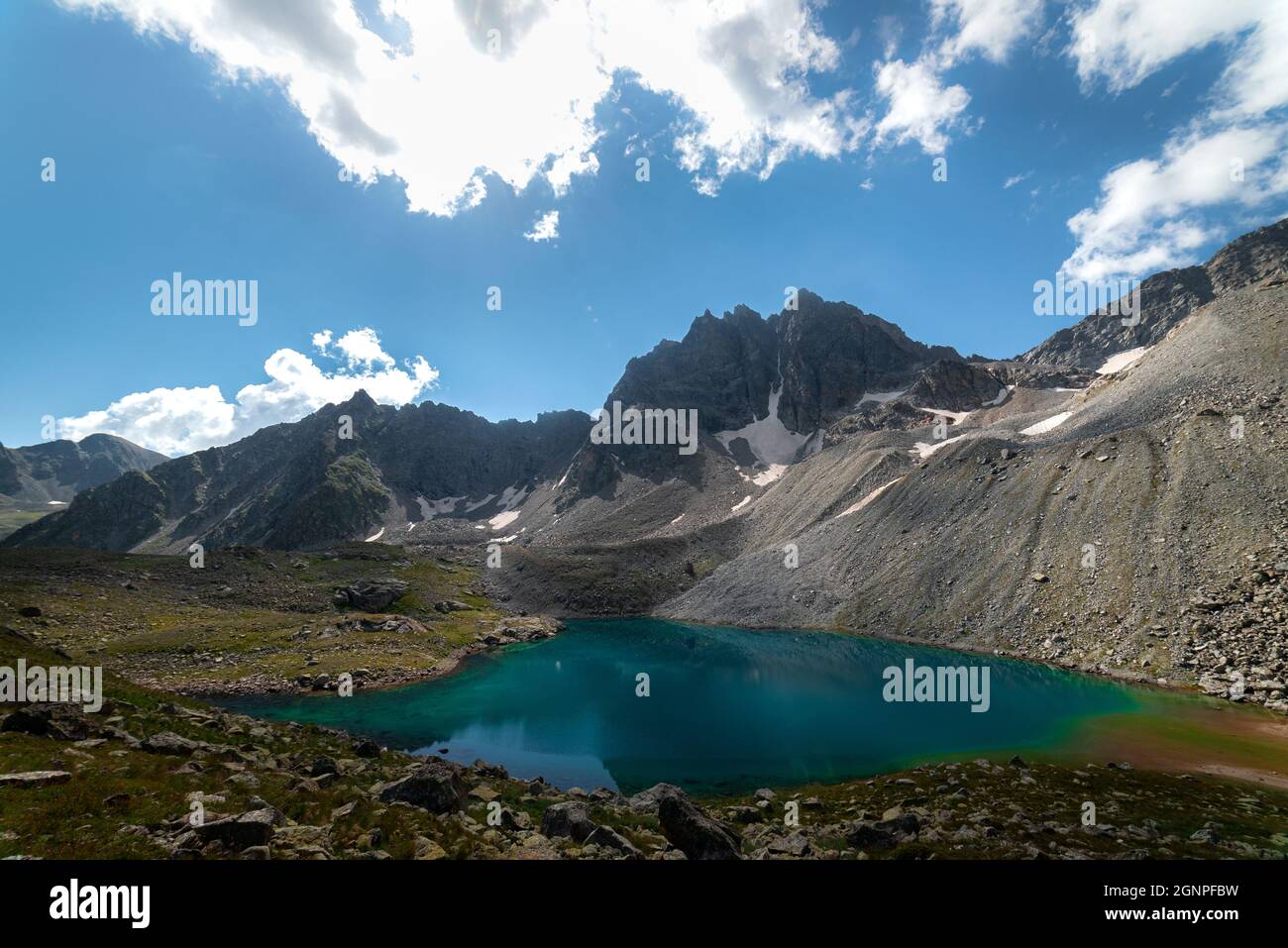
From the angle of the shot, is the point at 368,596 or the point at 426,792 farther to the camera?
the point at 368,596

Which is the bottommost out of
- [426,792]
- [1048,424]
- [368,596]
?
[368,596]

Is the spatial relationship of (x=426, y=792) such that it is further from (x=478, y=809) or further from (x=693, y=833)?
(x=693, y=833)

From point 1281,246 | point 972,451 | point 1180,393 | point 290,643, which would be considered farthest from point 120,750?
point 1281,246

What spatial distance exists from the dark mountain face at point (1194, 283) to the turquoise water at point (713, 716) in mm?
→ 196494

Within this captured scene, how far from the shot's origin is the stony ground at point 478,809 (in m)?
13.4

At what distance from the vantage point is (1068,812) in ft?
69.8

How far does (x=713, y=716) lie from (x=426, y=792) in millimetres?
28435

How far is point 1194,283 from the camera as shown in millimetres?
177125
